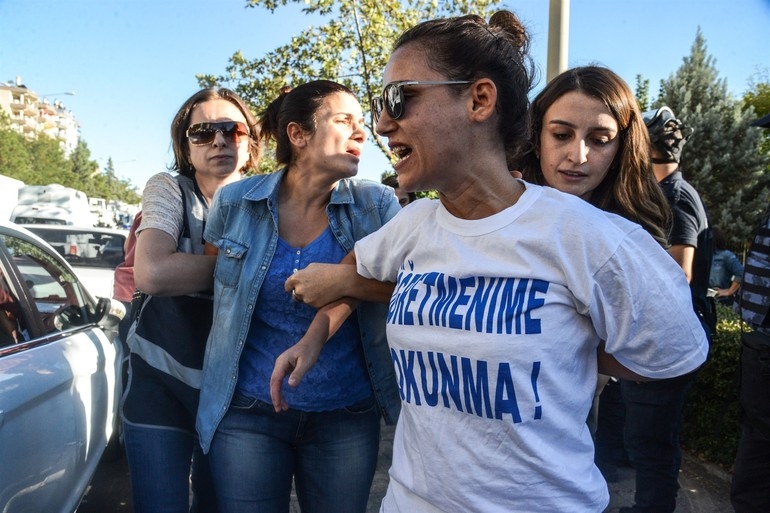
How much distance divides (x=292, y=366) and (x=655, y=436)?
198cm

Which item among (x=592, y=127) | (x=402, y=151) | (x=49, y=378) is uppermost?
(x=592, y=127)

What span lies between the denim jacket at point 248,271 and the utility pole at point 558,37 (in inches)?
96.1

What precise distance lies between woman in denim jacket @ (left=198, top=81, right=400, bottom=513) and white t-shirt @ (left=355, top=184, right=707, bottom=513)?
2.29 ft

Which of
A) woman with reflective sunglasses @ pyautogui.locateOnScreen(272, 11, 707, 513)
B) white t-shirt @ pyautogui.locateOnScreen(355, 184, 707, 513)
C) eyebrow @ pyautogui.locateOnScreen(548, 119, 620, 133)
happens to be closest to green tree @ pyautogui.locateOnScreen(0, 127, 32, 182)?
eyebrow @ pyautogui.locateOnScreen(548, 119, 620, 133)

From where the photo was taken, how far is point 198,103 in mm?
2459

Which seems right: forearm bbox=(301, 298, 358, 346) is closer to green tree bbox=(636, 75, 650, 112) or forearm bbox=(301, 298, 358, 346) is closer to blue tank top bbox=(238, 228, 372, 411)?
blue tank top bbox=(238, 228, 372, 411)

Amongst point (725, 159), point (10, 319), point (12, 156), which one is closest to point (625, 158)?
point (10, 319)

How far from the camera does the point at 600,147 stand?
7.50 feet

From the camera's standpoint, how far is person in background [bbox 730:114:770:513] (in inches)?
106

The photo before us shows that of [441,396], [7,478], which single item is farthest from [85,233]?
[441,396]

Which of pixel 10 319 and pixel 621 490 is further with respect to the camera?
pixel 621 490

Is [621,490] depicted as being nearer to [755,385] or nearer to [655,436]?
[655,436]

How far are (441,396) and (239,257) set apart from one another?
0.94m

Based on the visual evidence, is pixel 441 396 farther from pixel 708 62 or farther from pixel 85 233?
pixel 708 62
